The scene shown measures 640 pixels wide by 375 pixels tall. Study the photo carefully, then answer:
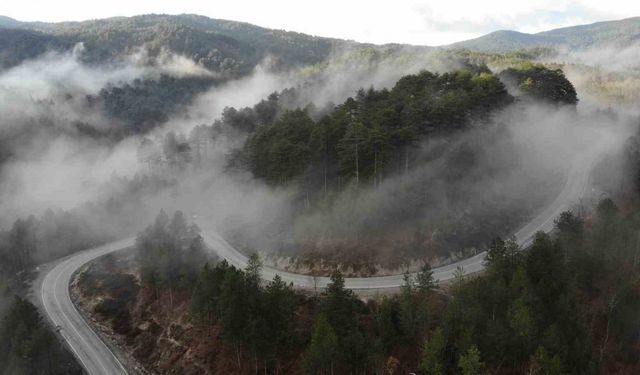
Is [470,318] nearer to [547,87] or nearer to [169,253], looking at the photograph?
[169,253]

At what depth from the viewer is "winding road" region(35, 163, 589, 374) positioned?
53000 millimetres

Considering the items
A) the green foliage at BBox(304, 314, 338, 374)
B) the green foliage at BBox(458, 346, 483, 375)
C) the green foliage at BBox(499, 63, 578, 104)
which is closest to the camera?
the green foliage at BBox(458, 346, 483, 375)

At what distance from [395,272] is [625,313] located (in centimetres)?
2304

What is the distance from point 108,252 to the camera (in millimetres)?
80312

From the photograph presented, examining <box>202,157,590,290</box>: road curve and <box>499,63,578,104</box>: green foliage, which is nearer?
<box>202,157,590,290</box>: road curve

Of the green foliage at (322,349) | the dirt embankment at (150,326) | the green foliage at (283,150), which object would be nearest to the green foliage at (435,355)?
the green foliage at (322,349)

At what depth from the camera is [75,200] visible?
377 ft

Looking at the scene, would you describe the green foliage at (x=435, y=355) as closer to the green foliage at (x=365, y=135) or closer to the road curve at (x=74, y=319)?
the green foliage at (x=365, y=135)

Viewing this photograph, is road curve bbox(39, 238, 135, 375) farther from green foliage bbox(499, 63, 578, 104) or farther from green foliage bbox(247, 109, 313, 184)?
green foliage bbox(499, 63, 578, 104)

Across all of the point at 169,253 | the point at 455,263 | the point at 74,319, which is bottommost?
the point at 74,319

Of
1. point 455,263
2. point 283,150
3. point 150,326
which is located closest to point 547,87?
point 455,263

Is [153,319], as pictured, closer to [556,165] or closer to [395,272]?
[395,272]

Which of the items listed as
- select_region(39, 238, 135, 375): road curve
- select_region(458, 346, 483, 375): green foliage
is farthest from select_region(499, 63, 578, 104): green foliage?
select_region(39, 238, 135, 375): road curve

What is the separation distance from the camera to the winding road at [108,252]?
53.0 metres
